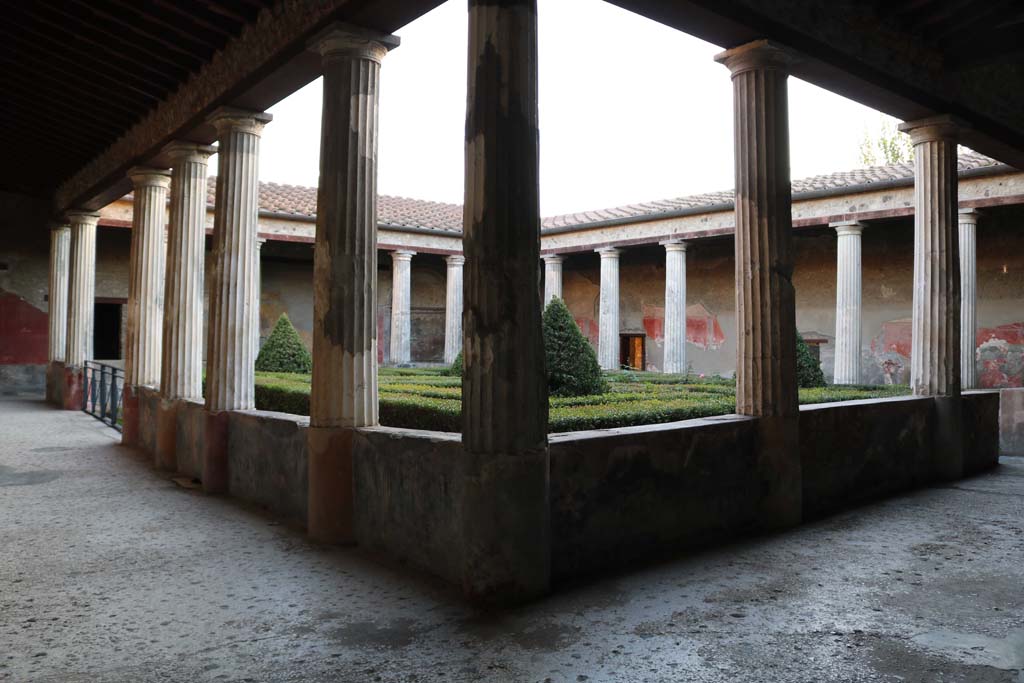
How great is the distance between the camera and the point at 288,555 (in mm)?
4090

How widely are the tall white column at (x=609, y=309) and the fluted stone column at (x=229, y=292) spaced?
11.1 metres

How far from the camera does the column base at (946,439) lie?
6.37 meters

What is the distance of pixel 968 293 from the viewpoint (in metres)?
10.8

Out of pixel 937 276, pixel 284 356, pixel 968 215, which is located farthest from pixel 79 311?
pixel 968 215

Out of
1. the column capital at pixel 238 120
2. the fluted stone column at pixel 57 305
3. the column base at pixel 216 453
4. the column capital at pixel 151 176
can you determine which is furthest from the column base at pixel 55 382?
the column capital at pixel 238 120

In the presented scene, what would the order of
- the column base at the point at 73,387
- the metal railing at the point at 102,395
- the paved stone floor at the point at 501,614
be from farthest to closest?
the column base at the point at 73,387, the metal railing at the point at 102,395, the paved stone floor at the point at 501,614

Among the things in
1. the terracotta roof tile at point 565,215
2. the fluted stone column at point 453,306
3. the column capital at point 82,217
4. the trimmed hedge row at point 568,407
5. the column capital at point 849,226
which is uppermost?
the terracotta roof tile at point 565,215

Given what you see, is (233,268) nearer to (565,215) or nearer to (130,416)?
(130,416)

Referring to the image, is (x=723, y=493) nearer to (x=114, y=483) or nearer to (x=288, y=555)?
(x=288, y=555)

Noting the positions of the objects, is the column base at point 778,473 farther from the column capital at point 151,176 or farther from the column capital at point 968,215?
the column capital at point 968,215

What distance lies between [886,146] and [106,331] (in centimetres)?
2641

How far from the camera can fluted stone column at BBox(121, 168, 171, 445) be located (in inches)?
312

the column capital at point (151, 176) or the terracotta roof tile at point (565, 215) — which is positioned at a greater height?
the terracotta roof tile at point (565, 215)

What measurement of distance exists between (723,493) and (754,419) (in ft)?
1.86
